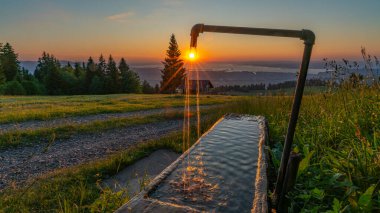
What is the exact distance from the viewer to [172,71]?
55.8 meters

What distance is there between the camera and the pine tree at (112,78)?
65750 mm

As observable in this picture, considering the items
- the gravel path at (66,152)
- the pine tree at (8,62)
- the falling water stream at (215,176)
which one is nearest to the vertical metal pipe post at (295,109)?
the falling water stream at (215,176)

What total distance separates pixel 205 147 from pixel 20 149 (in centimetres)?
653

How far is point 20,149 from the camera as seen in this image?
26.3ft

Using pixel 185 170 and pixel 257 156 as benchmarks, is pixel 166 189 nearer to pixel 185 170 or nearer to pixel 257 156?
pixel 185 170

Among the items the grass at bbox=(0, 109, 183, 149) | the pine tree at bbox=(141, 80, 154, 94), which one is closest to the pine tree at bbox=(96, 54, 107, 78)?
the pine tree at bbox=(141, 80, 154, 94)

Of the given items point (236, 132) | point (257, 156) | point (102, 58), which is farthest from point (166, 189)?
point (102, 58)

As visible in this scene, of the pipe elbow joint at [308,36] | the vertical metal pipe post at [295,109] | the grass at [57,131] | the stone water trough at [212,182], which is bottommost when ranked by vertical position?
the grass at [57,131]

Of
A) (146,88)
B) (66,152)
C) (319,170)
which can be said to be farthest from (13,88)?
(319,170)

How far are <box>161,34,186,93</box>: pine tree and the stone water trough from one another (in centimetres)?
5234

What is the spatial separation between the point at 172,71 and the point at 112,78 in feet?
60.8

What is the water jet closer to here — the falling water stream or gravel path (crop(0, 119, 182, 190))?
the falling water stream

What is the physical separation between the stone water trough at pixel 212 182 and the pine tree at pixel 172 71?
172ft

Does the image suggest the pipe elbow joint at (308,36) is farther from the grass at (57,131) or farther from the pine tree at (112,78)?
the pine tree at (112,78)
